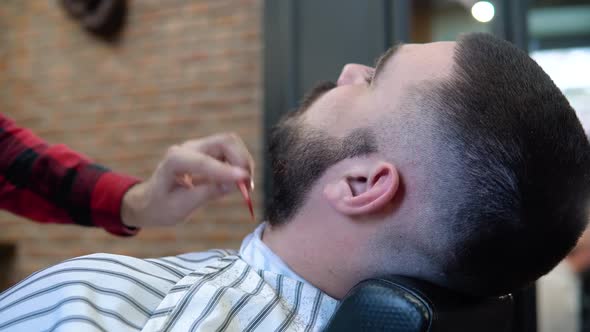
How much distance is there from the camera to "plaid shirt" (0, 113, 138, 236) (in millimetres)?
1316

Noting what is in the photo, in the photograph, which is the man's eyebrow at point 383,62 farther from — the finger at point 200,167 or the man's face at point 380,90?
the finger at point 200,167

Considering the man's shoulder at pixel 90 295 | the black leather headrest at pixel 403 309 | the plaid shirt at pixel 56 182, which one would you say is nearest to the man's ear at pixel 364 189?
the black leather headrest at pixel 403 309

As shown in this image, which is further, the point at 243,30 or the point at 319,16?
the point at 243,30

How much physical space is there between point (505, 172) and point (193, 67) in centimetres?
208

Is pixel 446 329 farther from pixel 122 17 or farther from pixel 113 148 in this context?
pixel 122 17

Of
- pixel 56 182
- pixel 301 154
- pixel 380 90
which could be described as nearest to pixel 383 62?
pixel 380 90

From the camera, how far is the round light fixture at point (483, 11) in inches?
82.5

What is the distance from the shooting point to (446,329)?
0.66m

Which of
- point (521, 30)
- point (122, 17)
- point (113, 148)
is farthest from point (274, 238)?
point (122, 17)

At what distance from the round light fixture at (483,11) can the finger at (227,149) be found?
4.72 feet

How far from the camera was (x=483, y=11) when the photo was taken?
2.15m

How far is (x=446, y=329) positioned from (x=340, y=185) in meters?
0.27

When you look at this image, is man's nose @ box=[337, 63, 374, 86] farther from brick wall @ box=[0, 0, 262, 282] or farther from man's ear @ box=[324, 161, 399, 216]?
brick wall @ box=[0, 0, 262, 282]

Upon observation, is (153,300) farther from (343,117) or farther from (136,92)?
(136,92)
